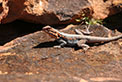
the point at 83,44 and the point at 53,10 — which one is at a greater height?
the point at 53,10

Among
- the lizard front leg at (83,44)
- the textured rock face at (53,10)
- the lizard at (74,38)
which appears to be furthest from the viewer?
the textured rock face at (53,10)

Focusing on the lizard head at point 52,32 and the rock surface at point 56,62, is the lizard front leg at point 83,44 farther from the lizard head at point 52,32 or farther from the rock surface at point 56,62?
the lizard head at point 52,32

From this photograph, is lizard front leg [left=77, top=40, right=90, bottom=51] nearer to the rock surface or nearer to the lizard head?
the rock surface

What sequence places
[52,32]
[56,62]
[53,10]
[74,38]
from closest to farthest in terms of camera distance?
[56,62], [52,32], [74,38], [53,10]

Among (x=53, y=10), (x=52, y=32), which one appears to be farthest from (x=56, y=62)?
(x=53, y=10)

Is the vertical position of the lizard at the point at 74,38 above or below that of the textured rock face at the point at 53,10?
below

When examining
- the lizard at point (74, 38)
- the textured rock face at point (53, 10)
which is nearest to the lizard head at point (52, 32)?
the lizard at point (74, 38)

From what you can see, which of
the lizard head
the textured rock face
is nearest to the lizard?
the lizard head

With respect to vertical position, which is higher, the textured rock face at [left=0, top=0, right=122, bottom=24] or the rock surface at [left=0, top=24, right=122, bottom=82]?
the textured rock face at [left=0, top=0, right=122, bottom=24]

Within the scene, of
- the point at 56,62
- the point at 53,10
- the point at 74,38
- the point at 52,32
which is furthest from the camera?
the point at 53,10

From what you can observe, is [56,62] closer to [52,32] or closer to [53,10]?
[52,32]
